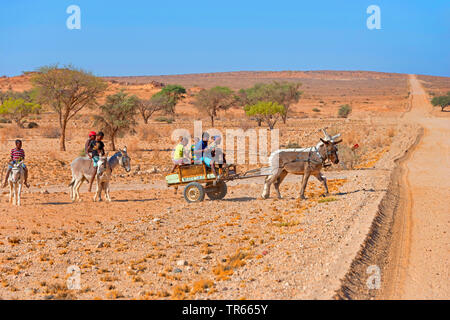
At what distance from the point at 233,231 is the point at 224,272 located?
10.6ft

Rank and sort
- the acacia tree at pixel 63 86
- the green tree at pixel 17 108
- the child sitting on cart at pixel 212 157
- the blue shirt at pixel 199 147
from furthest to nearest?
the green tree at pixel 17 108 < the acacia tree at pixel 63 86 < the blue shirt at pixel 199 147 < the child sitting on cart at pixel 212 157

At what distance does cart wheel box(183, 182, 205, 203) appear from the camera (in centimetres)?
1480

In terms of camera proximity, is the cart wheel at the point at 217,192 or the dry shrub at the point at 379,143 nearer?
the cart wheel at the point at 217,192

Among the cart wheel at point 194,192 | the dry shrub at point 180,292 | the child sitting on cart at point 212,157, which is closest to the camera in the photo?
the dry shrub at point 180,292

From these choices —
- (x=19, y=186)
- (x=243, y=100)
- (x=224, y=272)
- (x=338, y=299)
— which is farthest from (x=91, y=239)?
(x=243, y=100)

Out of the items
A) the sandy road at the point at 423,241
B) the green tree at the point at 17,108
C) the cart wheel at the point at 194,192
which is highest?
the green tree at the point at 17,108

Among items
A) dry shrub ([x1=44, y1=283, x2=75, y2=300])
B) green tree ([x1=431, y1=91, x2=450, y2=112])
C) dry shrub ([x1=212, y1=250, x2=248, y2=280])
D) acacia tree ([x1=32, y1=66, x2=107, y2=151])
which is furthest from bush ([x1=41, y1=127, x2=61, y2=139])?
green tree ([x1=431, y1=91, x2=450, y2=112])

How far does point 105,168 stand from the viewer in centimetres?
1521

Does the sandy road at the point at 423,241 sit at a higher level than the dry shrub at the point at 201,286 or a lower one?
higher

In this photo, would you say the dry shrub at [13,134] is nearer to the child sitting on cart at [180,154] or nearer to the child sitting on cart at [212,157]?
the child sitting on cart at [180,154]

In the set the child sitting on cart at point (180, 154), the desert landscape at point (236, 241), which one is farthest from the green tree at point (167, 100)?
the child sitting on cart at point (180, 154)

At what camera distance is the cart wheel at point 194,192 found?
14797 millimetres

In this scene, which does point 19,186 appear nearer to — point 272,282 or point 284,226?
point 284,226

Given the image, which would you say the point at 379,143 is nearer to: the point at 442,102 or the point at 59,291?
the point at 59,291
